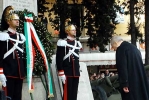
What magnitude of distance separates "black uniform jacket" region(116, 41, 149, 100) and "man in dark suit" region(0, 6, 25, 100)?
1687 millimetres

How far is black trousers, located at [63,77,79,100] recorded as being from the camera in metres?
8.71

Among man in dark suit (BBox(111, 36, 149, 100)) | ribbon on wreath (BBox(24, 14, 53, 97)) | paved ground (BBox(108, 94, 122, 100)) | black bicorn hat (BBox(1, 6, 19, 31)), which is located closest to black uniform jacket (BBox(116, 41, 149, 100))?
man in dark suit (BBox(111, 36, 149, 100))

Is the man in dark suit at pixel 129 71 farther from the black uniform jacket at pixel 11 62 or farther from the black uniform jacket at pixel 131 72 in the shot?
the black uniform jacket at pixel 11 62

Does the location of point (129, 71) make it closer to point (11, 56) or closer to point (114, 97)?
point (11, 56)

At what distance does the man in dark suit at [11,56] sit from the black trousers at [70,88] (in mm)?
1257

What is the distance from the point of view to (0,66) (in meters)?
7.31

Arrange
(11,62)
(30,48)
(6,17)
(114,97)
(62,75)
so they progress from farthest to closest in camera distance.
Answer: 1. (114,97)
2. (62,75)
3. (30,48)
4. (6,17)
5. (11,62)

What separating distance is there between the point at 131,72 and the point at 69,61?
1.55 meters

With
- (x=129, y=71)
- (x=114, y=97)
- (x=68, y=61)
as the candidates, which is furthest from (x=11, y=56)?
(x=114, y=97)

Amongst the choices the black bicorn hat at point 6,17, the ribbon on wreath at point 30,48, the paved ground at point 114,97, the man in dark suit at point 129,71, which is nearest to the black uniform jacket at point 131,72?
the man in dark suit at point 129,71

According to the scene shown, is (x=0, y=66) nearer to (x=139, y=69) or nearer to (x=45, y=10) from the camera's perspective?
(x=139, y=69)

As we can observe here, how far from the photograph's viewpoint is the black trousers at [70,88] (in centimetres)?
871

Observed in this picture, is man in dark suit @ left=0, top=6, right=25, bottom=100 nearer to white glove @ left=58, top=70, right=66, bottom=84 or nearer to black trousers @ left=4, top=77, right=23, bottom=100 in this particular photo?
black trousers @ left=4, top=77, right=23, bottom=100

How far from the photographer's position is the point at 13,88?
25.0 ft
